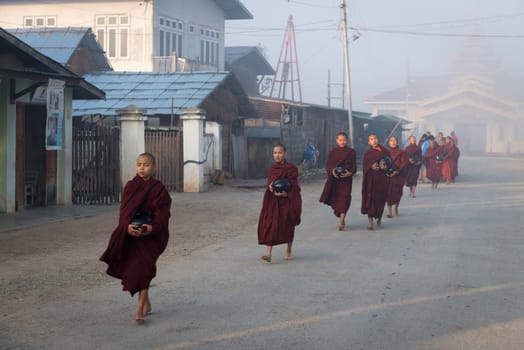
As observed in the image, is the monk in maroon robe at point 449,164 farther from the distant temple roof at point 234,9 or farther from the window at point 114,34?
the distant temple roof at point 234,9

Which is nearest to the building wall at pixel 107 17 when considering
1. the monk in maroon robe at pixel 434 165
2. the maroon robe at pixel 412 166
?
the monk in maroon robe at pixel 434 165

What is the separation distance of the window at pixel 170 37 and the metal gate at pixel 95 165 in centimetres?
1905

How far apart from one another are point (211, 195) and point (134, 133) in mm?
3274

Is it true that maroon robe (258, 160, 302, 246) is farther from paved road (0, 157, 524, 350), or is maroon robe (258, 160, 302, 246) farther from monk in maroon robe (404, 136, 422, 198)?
monk in maroon robe (404, 136, 422, 198)

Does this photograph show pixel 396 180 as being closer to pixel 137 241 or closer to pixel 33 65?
pixel 33 65

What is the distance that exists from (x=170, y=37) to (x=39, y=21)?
20.2 feet

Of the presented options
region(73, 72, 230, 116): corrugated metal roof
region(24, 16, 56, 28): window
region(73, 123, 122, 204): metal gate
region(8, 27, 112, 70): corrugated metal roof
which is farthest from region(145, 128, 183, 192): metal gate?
region(24, 16, 56, 28): window

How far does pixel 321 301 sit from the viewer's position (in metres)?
7.50

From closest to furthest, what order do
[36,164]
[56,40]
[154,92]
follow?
1. [36,164]
2. [154,92]
3. [56,40]

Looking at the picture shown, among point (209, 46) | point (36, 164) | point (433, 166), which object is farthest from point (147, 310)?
point (209, 46)

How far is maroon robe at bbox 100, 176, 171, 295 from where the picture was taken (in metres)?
6.59

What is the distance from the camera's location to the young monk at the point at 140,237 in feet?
21.6

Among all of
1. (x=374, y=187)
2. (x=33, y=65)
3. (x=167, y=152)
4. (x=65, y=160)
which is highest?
(x=33, y=65)

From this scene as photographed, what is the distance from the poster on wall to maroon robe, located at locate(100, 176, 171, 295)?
28.8 ft
